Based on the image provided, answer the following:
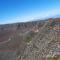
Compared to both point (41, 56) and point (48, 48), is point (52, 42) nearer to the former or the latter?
point (48, 48)

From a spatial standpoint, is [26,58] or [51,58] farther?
[51,58]

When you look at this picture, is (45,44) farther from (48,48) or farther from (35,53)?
(35,53)

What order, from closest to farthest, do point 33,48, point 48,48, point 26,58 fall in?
point 26,58 → point 33,48 → point 48,48

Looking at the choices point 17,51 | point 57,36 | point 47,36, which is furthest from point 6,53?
point 57,36

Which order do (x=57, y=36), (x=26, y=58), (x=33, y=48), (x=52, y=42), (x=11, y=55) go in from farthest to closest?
(x=57, y=36), (x=52, y=42), (x=33, y=48), (x=11, y=55), (x=26, y=58)

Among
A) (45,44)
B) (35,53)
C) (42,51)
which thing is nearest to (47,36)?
(45,44)

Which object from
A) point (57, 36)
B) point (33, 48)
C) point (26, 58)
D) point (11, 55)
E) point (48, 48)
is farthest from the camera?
point (57, 36)

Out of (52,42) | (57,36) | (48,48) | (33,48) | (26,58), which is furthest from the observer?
(57,36)

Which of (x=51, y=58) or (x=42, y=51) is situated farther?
(x=42, y=51)
